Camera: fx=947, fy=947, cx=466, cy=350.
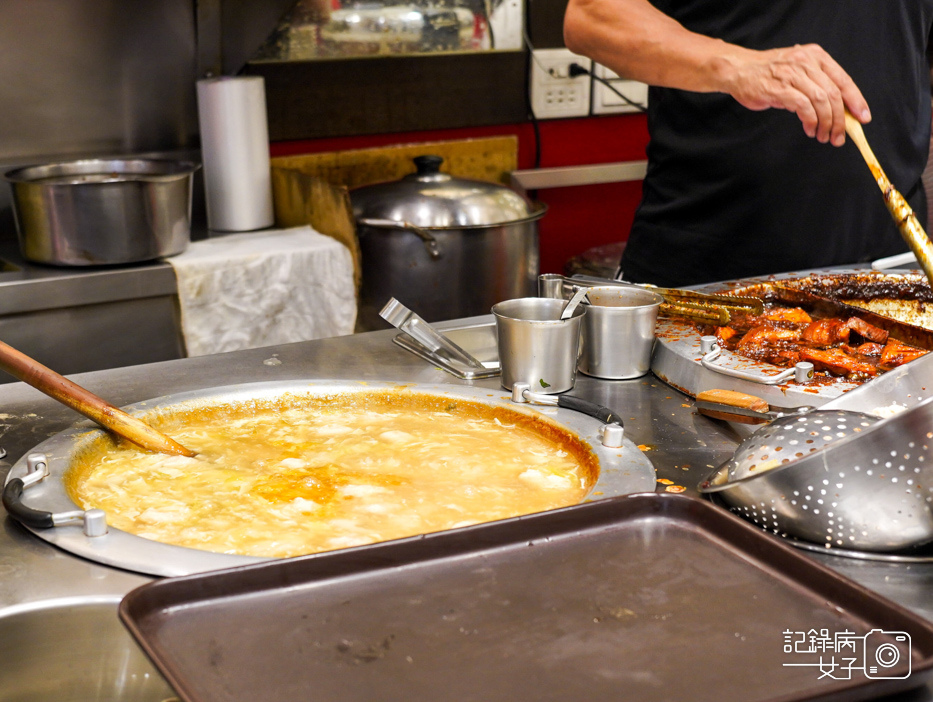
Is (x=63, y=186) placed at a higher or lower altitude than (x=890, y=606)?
higher

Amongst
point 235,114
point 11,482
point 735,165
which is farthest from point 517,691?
point 235,114

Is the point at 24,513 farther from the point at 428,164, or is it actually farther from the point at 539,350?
the point at 428,164

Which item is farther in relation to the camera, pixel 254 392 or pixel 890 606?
pixel 254 392

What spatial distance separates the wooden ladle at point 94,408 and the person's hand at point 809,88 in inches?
43.9

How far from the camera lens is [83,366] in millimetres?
2455

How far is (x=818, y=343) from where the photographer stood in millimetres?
1442

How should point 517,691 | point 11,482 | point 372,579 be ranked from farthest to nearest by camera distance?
point 11,482 → point 372,579 → point 517,691

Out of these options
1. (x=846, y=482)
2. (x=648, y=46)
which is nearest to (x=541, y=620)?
(x=846, y=482)

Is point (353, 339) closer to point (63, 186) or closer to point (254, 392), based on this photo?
point (254, 392)

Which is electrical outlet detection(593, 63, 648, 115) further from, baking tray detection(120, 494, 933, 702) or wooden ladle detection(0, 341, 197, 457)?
baking tray detection(120, 494, 933, 702)

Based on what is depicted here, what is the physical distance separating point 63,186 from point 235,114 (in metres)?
0.64

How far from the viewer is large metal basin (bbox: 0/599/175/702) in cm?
85

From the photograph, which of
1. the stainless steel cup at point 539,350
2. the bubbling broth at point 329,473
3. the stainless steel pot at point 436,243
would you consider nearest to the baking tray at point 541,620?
the bubbling broth at point 329,473

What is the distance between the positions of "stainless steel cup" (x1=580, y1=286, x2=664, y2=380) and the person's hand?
1.39ft
